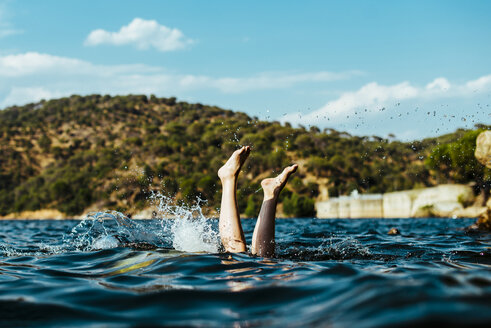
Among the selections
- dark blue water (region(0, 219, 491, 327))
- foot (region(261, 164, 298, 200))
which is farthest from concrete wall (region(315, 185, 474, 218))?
foot (region(261, 164, 298, 200))

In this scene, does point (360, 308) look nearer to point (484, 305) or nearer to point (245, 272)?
point (484, 305)

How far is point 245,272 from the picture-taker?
387 centimetres

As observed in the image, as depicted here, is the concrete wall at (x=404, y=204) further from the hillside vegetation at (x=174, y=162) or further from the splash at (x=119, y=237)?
the splash at (x=119, y=237)

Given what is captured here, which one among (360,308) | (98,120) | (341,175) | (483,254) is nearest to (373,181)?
(341,175)

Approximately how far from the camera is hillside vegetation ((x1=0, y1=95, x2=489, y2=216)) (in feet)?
155

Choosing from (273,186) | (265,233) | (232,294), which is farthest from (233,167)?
(232,294)

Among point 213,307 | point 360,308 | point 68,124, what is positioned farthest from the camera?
point 68,124

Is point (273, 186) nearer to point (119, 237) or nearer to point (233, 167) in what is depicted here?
point (233, 167)

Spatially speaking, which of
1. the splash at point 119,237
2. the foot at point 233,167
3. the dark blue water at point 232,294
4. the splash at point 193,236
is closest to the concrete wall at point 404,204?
the splash at point 119,237

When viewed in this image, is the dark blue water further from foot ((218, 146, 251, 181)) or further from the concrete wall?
the concrete wall

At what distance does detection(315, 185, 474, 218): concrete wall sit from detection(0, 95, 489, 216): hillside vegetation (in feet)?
7.17

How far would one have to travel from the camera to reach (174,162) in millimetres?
58594

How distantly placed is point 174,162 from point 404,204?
30.5 metres

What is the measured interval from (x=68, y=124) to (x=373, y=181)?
57467 mm
